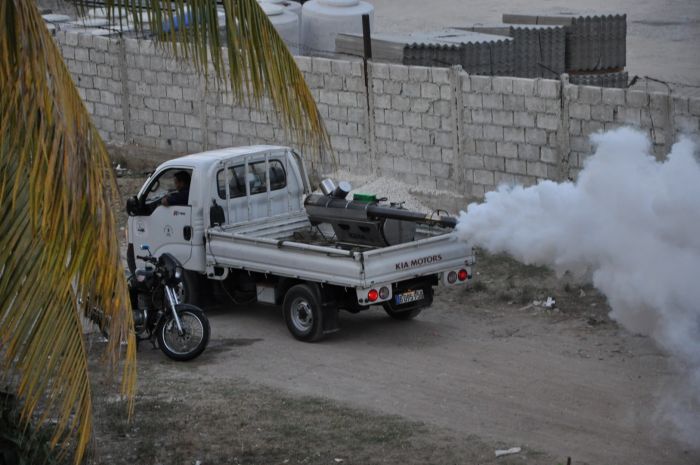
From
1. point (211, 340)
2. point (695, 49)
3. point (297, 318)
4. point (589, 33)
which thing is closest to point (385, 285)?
point (297, 318)

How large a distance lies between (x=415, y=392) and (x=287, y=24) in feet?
60.0

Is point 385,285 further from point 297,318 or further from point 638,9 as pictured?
point 638,9

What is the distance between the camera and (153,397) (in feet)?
37.6

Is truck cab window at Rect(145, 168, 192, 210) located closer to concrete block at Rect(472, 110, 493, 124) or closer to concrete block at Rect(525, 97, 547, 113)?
concrete block at Rect(472, 110, 493, 124)

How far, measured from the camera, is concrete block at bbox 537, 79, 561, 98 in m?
16.2

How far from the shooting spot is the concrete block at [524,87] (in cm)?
1656

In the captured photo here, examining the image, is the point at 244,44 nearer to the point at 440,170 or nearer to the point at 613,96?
the point at 613,96

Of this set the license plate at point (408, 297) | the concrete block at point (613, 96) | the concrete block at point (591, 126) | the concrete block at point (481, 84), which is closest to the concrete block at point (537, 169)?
the concrete block at point (591, 126)

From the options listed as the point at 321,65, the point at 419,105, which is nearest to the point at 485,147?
the point at 419,105

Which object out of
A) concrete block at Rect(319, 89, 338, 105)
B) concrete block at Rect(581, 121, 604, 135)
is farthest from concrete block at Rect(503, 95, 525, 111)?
concrete block at Rect(319, 89, 338, 105)

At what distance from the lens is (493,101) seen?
17.1m

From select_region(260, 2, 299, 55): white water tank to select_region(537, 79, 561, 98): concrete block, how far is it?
12.4m

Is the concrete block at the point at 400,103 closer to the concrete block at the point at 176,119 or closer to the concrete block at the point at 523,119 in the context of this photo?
the concrete block at the point at 523,119

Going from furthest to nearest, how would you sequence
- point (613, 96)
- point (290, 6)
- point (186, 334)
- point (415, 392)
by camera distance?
point (290, 6), point (613, 96), point (186, 334), point (415, 392)
